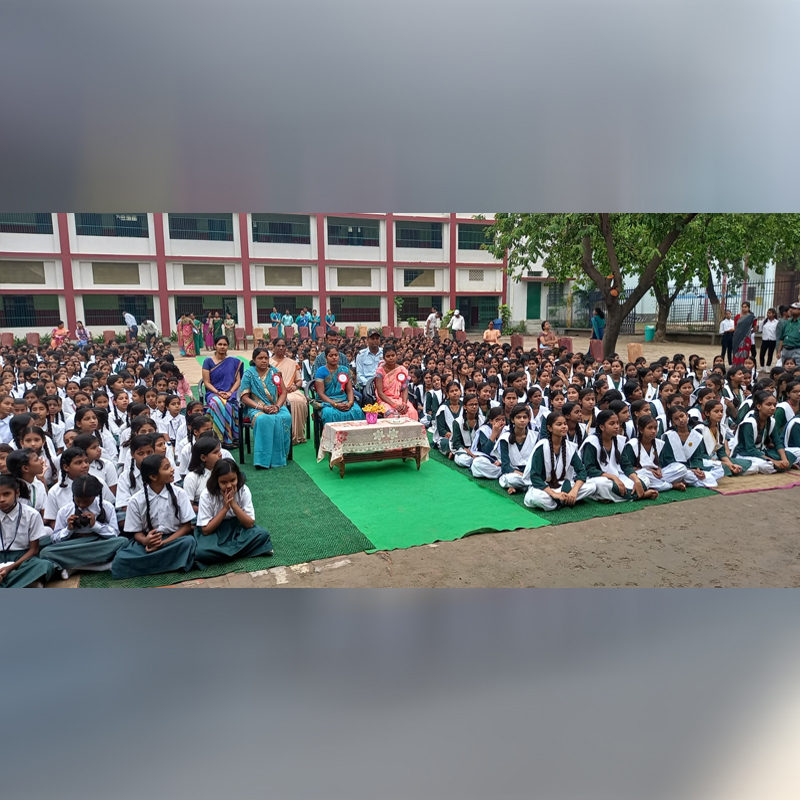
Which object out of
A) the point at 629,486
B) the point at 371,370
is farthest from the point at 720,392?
the point at 371,370

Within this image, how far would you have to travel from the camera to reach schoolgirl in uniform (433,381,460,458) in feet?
18.5

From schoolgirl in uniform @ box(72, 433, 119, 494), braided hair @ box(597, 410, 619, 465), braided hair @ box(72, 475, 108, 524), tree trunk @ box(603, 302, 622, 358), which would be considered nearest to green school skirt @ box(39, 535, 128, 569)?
braided hair @ box(72, 475, 108, 524)

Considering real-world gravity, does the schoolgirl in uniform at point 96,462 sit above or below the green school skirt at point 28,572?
above

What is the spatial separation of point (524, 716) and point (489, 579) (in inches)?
59.7

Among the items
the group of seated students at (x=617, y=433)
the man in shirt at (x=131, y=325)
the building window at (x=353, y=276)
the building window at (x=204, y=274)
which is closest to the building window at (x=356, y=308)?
the building window at (x=353, y=276)

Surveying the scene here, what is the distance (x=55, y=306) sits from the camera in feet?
39.4

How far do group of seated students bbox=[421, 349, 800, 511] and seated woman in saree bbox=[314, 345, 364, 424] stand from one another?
87 centimetres

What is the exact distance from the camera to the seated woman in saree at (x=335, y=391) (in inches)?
222

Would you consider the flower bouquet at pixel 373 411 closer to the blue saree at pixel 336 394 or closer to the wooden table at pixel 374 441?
the wooden table at pixel 374 441

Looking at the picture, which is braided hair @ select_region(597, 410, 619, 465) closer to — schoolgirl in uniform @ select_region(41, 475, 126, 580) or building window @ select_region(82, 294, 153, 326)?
schoolgirl in uniform @ select_region(41, 475, 126, 580)

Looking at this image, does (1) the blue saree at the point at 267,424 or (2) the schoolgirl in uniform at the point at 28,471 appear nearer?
(2) the schoolgirl in uniform at the point at 28,471

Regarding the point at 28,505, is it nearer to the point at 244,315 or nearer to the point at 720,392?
the point at 720,392

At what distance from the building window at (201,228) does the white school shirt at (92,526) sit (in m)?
11.1

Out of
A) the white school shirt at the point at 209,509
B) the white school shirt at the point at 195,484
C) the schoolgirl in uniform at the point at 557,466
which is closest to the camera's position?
the white school shirt at the point at 209,509
